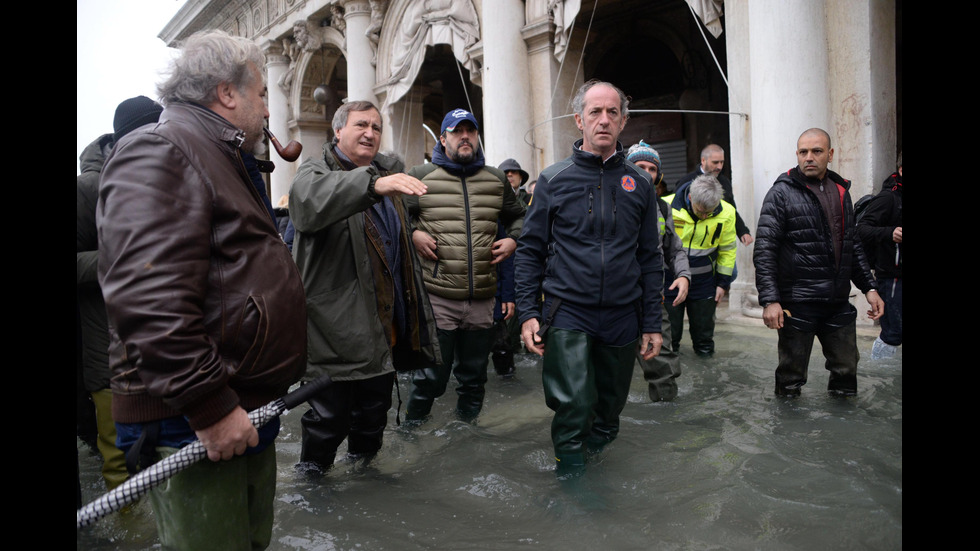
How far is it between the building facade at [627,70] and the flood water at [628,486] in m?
2.94

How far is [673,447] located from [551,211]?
5.14 ft

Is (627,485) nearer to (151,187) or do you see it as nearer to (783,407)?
(783,407)

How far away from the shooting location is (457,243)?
4395 millimetres

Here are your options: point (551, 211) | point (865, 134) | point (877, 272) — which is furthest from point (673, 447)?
point (865, 134)

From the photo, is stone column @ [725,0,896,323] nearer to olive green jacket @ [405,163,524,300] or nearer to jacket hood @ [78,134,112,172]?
olive green jacket @ [405,163,524,300]

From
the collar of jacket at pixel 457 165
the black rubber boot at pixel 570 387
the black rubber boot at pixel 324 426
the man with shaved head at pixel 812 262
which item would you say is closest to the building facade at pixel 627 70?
the man with shaved head at pixel 812 262

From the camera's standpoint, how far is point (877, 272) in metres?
5.51

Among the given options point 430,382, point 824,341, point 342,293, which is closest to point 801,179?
point 824,341

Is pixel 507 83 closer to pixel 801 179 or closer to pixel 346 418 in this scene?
pixel 801 179

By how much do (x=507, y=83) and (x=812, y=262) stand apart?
6720mm

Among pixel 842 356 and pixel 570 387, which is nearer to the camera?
pixel 570 387

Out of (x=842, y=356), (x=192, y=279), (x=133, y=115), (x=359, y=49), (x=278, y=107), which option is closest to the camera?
(x=192, y=279)

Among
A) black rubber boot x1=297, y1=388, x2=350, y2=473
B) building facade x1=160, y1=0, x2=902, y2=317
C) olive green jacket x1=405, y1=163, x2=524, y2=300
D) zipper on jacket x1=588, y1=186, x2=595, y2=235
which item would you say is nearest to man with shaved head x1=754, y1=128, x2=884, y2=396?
zipper on jacket x1=588, y1=186, x2=595, y2=235

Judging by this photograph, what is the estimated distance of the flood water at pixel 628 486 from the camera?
2.84 meters
